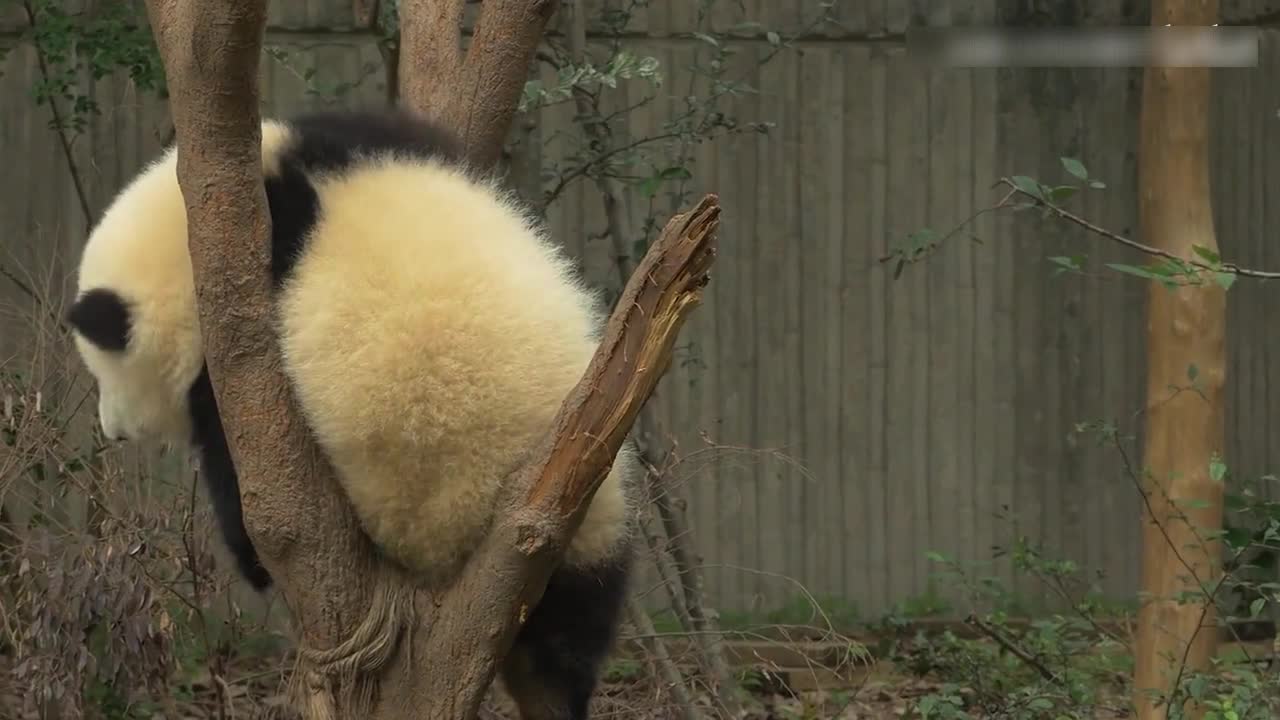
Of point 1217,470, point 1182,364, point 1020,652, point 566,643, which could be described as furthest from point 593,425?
point 1182,364

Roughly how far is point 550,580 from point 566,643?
146 mm

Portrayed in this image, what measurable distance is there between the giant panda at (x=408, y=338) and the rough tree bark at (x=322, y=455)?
0.31 feet

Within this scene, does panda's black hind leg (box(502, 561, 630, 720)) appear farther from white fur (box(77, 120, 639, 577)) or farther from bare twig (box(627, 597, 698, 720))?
bare twig (box(627, 597, 698, 720))

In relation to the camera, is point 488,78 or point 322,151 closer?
point 322,151

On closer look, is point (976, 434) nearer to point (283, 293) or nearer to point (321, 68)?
point (321, 68)

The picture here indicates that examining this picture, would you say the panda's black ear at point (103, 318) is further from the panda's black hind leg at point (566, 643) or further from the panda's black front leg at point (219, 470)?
the panda's black hind leg at point (566, 643)

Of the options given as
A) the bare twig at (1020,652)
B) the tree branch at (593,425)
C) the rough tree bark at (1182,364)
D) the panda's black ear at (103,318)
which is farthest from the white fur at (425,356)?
the rough tree bark at (1182,364)

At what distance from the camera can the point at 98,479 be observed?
3.85 metres

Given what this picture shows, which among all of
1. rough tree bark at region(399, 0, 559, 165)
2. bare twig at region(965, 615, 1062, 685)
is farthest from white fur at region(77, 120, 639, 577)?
bare twig at region(965, 615, 1062, 685)

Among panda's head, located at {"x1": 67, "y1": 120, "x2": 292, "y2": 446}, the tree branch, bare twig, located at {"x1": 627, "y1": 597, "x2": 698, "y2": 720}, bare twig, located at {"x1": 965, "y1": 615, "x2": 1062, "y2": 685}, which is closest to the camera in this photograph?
the tree branch

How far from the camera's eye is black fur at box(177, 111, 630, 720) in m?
2.31

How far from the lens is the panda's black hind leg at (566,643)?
2361mm

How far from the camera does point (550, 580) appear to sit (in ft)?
7.54

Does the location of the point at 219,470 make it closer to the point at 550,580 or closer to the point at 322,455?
the point at 322,455
